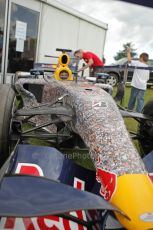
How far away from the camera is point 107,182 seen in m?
1.79

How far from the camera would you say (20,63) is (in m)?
8.52

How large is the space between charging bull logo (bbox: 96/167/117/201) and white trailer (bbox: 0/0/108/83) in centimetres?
608

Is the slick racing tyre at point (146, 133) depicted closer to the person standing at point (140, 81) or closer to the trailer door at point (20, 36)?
the person standing at point (140, 81)

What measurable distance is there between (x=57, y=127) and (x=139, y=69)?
10.9 ft

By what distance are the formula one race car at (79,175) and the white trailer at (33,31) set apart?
196 inches

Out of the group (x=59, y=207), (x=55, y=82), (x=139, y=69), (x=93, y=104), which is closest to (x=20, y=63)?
(x=139, y=69)

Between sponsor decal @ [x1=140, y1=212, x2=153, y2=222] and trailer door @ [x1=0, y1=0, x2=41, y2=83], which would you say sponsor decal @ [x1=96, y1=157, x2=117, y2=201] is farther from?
trailer door @ [x1=0, y1=0, x2=41, y2=83]

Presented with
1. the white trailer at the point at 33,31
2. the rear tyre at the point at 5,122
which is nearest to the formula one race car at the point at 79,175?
the rear tyre at the point at 5,122

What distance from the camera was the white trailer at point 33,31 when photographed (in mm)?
7770

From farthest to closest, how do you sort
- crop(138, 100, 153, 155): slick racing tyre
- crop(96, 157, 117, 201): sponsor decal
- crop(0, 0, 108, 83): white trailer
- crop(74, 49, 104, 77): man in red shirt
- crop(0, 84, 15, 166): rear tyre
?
crop(0, 0, 108, 83): white trailer, crop(74, 49, 104, 77): man in red shirt, crop(138, 100, 153, 155): slick racing tyre, crop(0, 84, 15, 166): rear tyre, crop(96, 157, 117, 201): sponsor decal

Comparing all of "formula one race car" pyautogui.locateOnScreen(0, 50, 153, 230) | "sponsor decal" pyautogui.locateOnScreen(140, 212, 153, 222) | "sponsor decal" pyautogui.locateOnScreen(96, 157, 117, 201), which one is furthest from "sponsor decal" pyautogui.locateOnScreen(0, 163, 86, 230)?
"sponsor decal" pyautogui.locateOnScreen(140, 212, 153, 222)

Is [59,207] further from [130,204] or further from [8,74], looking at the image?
[8,74]

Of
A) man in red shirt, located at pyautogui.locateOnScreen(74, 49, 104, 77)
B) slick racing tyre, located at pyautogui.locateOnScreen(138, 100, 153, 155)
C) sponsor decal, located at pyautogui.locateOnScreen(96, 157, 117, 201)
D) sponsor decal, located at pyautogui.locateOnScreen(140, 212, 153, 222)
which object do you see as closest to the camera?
sponsor decal, located at pyautogui.locateOnScreen(140, 212, 153, 222)

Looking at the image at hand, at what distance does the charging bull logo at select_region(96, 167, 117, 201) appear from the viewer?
1.71 metres
